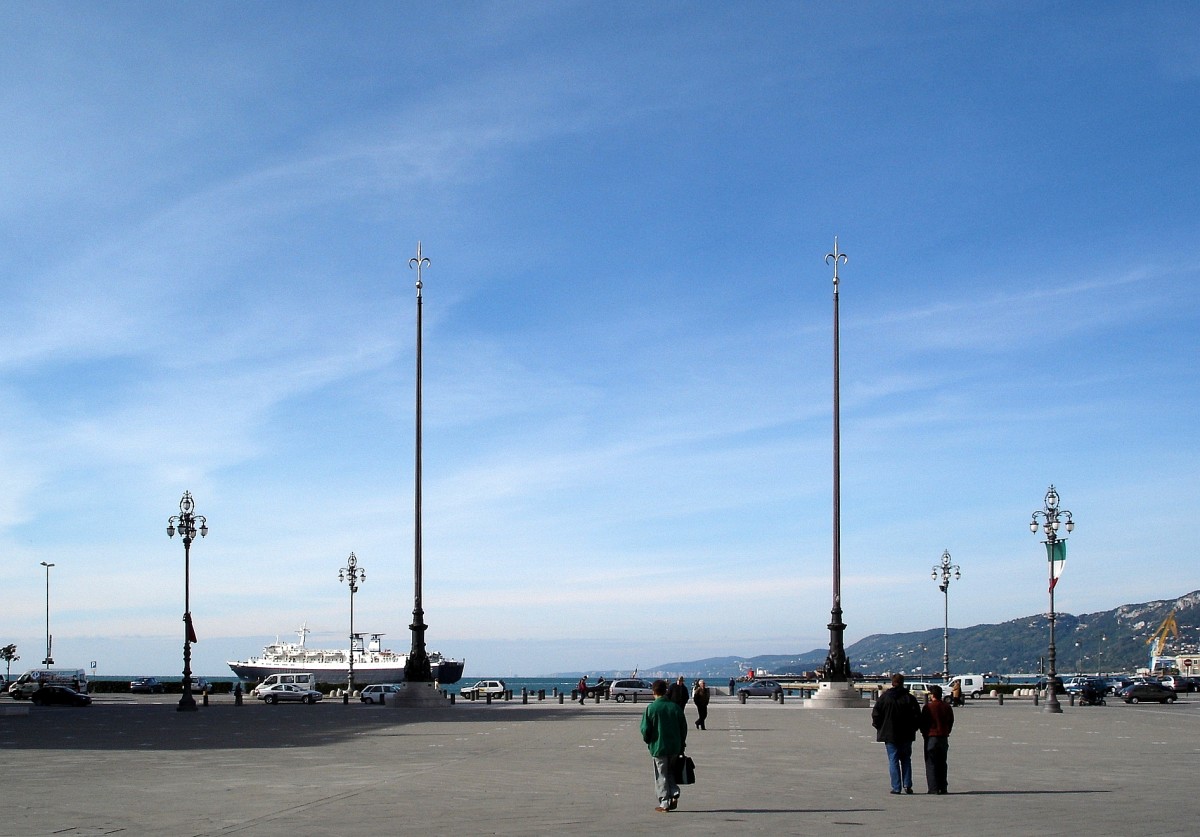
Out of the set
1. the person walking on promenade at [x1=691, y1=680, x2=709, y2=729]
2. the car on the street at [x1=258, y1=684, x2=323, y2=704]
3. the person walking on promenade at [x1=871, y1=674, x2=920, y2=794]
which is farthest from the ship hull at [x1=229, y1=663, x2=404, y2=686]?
the person walking on promenade at [x1=871, y1=674, x2=920, y2=794]

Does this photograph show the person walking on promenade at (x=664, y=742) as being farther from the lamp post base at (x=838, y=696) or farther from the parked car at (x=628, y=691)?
the parked car at (x=628, y=691)

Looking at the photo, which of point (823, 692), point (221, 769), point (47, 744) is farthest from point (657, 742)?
point (823, 692)

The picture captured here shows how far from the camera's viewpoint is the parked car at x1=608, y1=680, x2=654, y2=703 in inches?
2931

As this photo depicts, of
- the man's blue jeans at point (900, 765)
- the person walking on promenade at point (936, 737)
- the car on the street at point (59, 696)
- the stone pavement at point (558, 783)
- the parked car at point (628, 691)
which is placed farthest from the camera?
the parked car at point (628, 691)

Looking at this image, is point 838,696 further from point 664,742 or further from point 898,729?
point 664,742

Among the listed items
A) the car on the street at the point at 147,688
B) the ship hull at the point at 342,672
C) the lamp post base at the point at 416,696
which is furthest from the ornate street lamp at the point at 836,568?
the ship hull at the point at 342,672

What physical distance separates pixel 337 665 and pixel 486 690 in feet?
228

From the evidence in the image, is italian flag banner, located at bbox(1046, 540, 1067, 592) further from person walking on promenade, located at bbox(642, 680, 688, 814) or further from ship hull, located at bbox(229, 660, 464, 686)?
ship hull, located at bbox(229, 660, 464, 686)

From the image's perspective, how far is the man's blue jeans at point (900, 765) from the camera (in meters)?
18.2

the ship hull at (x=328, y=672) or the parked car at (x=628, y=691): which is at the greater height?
the parked car at (x=628, y=691)

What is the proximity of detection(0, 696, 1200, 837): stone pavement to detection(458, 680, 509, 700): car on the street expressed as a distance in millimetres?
43601

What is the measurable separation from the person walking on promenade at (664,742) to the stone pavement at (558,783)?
277mm

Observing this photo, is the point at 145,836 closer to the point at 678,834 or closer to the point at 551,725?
the point at 678,834

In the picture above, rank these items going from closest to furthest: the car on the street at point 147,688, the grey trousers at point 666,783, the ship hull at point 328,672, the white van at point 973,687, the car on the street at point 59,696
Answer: the grey trousers at point 666,783, the car on the street at point 59,696, the white van at point 973,687, the car on the street at point 147,688, the ship hull at point 328,672
